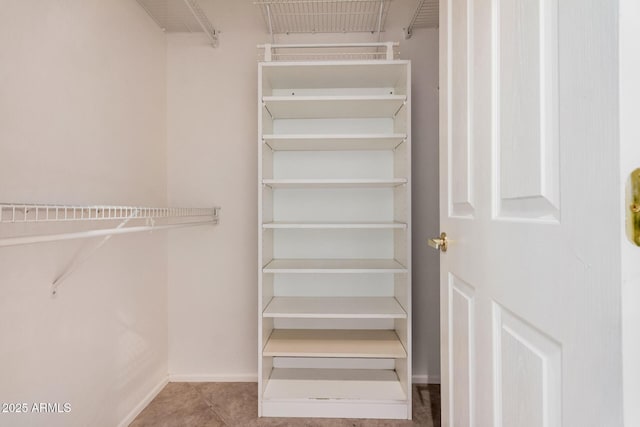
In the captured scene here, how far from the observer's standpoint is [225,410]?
183 cm

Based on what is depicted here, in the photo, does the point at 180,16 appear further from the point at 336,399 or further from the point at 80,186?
the point at 336,399

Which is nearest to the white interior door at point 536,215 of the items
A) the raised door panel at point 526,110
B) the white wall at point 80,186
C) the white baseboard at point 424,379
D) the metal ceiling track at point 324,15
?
the raised door panel at point 526,110

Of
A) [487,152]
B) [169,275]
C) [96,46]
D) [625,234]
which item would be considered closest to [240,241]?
[169,275]

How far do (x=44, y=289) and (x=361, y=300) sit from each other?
1452mm

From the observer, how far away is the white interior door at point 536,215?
1.40ft

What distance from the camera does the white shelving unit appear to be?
1763 millimetres

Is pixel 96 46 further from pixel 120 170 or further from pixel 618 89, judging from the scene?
pixel 618 89

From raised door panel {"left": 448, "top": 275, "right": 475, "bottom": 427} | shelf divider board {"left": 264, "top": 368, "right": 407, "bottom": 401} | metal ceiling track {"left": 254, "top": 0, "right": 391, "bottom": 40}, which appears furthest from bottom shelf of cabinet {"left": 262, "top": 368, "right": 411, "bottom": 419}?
metal ceiling track {"left": 254, "top": 0, "right": 391, "bottom": 40}

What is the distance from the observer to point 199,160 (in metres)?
2.14

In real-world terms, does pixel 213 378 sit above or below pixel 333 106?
below

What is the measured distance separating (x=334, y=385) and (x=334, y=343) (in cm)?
22

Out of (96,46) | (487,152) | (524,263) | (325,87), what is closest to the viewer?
(524,263)

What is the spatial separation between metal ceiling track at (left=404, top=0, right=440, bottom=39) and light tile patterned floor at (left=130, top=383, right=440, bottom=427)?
2052 mm

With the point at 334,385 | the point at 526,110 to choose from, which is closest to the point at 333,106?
the point at 526,110
